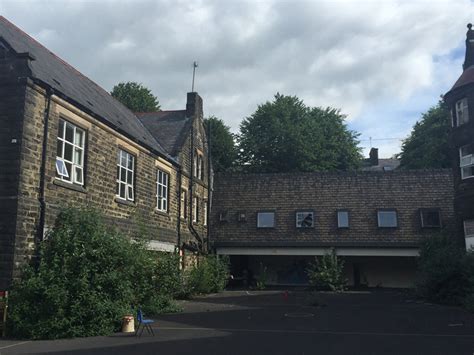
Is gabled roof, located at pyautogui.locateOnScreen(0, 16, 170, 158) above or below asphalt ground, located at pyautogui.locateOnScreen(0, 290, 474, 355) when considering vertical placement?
above

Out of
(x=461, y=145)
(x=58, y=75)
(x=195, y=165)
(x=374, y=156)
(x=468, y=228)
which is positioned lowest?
(x=468, y=228)

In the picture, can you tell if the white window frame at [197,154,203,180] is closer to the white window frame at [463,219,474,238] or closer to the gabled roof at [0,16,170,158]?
the gabled roof at [0,16,170,158]

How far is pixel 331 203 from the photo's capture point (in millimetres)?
29609

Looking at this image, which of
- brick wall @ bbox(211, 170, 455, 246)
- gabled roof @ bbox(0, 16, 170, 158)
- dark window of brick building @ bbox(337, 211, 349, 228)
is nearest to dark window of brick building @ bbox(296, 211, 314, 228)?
brick wall @ bbox(211, 170, 455, 246)

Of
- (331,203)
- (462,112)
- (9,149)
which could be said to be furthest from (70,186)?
(331,203)

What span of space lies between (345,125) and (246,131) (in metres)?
9.08

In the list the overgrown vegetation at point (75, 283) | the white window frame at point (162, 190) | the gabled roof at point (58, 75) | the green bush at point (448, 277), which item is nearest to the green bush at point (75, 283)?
the overgrown vegetation at point (75, 283)

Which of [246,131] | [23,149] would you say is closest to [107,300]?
[23,149]

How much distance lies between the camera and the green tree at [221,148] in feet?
136

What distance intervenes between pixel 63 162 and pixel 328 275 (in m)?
16.1

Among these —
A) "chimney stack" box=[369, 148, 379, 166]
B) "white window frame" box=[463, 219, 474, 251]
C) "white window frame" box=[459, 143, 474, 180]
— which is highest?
"chimney stack" box=[369, 148, 379, 166]

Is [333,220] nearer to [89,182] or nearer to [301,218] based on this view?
[301,218]

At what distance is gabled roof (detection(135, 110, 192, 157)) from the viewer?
2431 centimetres

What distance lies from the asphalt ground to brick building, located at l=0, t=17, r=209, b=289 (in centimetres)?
320
